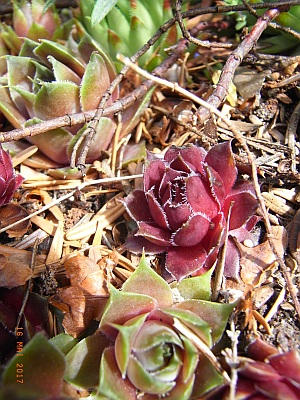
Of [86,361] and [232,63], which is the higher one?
[232,63]

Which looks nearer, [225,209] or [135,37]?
[225,209]

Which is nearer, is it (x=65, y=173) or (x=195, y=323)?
(x=195, y=323)

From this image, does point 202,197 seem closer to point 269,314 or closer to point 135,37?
point 269,314

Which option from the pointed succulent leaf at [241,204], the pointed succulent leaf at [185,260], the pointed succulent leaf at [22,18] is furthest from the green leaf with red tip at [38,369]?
the pointed succulent leaf at [22,18]

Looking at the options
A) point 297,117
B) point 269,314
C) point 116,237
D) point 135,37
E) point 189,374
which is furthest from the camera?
point 135,37

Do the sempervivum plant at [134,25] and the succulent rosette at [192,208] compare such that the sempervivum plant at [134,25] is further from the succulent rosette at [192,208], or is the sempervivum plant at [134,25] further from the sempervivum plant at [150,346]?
the sempervivum plant at [150,346]

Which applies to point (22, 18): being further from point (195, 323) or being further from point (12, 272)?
point (195, 323)

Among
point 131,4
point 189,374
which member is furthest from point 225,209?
point 131,4

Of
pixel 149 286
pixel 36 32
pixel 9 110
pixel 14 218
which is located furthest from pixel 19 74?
pixel 149 286
